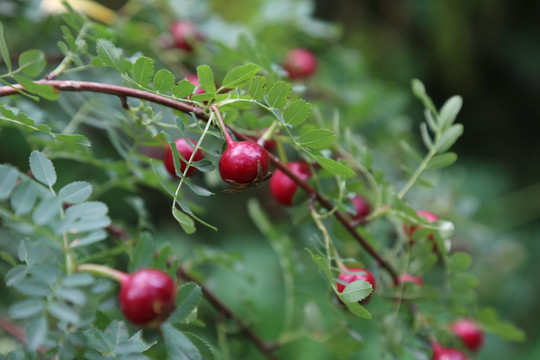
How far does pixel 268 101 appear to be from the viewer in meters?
0.49

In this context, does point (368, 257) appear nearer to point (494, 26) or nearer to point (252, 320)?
point (252, 320)

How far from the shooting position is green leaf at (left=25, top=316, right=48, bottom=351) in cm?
39

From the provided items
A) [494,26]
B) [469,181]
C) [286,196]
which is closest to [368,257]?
[286,196]

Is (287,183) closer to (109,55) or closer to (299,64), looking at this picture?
(109,55)

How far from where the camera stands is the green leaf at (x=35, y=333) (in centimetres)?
39

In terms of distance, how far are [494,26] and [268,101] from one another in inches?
65.1

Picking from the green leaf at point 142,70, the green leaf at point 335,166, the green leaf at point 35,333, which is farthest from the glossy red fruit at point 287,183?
the green leaf at point 35,333

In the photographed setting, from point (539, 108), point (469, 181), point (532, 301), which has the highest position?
point (539, 108)

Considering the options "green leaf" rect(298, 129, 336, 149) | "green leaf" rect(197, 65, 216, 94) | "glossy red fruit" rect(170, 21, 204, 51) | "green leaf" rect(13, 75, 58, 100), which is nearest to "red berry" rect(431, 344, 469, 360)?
"green leaf" rect(298, 129, 336, 149)

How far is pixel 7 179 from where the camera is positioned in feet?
1.41

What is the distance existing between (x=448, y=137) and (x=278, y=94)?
0.85 feet

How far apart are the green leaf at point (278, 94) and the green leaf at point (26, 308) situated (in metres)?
0.27

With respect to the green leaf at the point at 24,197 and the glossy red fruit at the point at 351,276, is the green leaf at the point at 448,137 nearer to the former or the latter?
the glossy red fruit at the point at 351,276

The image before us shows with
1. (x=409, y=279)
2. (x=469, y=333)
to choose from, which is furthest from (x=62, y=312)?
(x=469, y=333)
